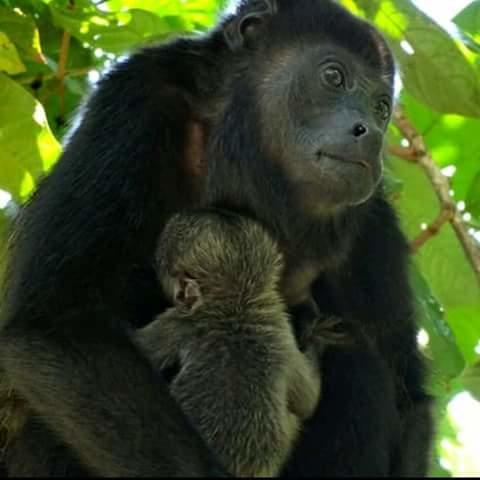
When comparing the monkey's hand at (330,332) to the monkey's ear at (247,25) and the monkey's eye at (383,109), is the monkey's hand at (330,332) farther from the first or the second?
the monkey's ear at (247,25)

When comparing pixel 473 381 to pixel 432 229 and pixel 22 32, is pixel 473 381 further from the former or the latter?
pixel 22 32

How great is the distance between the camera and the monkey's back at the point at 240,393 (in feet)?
15.3

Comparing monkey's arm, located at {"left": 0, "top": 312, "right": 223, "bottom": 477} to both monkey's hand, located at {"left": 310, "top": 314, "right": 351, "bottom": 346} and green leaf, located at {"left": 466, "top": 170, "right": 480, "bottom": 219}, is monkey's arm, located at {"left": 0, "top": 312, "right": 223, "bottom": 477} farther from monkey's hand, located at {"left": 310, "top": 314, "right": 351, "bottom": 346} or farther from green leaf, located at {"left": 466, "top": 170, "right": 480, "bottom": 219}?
green leaf, located at {"left": 466, "top": 170, "right": 480, "bottom": 219}

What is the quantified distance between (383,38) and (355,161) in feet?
2.20

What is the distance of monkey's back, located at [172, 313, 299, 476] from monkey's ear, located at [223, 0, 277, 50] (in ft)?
3.38

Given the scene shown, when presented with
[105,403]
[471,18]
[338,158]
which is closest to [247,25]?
[338,158]

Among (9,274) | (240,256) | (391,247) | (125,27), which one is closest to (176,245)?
(240,256)

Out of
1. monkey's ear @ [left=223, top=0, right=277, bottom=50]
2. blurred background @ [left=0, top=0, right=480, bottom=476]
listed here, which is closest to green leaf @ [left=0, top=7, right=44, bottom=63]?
blurred background @ [left=0, top=0, right=480, bottom=476]

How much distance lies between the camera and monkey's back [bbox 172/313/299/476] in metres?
4.67

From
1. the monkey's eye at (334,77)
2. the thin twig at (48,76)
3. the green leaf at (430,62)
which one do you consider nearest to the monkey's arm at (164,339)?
the monkey's eye at (334,77)

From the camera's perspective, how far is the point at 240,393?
471cm

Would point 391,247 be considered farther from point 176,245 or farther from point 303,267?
point 176,245

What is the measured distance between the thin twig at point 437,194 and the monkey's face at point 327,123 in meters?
0.43

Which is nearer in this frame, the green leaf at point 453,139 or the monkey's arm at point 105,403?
the monkey's arm at point 105,403
